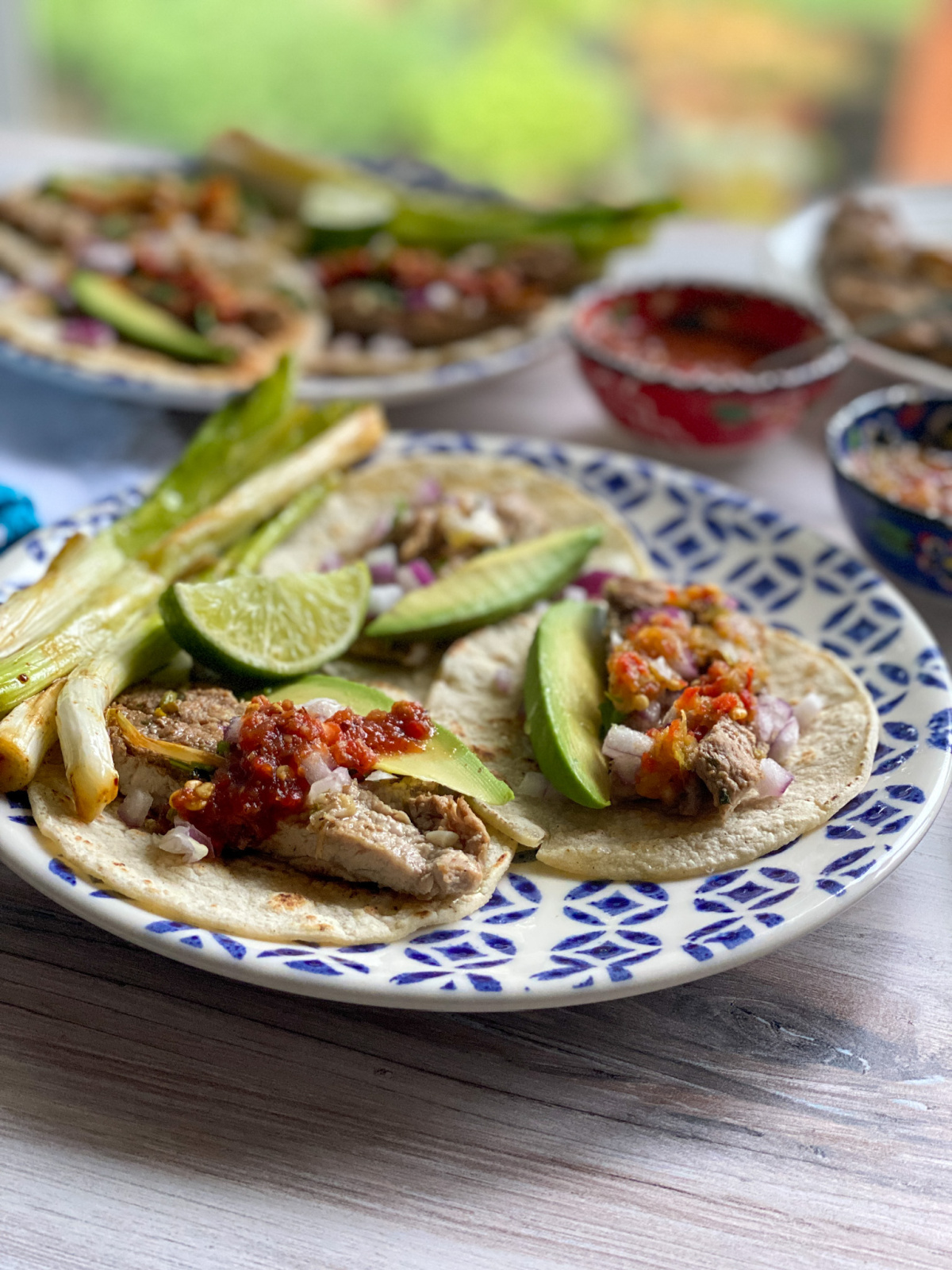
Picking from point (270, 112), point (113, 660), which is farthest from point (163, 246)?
point (270, 112)

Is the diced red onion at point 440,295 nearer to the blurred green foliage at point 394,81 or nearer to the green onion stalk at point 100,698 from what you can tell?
the green onion stalk at point 100,698

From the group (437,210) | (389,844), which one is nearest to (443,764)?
(389,844)

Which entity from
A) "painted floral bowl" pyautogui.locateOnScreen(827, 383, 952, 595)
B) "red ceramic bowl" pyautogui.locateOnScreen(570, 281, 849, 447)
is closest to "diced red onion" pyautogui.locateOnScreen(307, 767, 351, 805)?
"painted floral bowl" pyautogui.locateOnScreen(827, 383, 952, 595)

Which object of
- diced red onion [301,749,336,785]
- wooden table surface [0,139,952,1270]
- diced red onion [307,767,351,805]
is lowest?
wooden table surface [0,139,952,1270]

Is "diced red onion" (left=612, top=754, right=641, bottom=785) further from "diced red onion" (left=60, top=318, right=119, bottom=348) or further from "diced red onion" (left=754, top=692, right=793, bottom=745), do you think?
"diced red onion" (left=60, top=318, right=119, bottom=348)

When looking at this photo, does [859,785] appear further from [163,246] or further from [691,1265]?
[163,246]

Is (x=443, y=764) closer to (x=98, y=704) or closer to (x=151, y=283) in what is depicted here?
(x=98, y=704)

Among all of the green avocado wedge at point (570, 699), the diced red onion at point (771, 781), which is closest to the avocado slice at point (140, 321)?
the green avocado wedge at point (570, 699)
